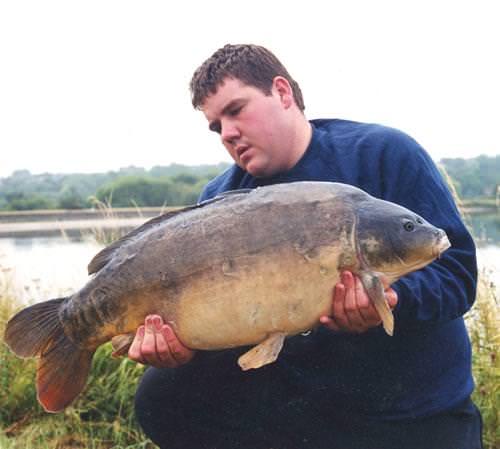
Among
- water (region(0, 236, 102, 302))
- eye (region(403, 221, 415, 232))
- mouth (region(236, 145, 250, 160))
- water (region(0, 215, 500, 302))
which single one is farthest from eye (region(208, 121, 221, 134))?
water (region(0, 236, 102, 302))

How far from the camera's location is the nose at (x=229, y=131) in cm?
230

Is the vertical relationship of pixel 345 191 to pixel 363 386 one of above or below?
above

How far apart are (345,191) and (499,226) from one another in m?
3.35

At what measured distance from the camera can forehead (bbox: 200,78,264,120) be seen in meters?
2.31

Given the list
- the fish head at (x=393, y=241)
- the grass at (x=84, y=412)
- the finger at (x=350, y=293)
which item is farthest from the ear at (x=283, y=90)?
the grass at (x=84, y=412)

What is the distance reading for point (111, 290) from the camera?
6.31 feet

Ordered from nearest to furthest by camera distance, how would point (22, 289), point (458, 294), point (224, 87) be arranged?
1. point (458, 294)
2. point (224, 87)
3. point (22, 289)

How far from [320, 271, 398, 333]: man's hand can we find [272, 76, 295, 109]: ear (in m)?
0.85

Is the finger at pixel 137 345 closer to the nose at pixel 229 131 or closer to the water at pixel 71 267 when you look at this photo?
the nose at pixel 229 131

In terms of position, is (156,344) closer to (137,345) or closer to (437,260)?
(137,345)

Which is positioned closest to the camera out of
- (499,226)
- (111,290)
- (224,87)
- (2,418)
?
(111,290)

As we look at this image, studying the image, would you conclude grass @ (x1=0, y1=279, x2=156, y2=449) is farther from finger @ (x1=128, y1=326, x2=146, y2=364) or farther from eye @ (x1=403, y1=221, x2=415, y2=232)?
eye @ (x1=403, y1=221, x2=415, y2=232)

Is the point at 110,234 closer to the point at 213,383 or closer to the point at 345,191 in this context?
the point at 213,383

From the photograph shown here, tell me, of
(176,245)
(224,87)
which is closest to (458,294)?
(176,245)
